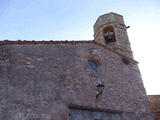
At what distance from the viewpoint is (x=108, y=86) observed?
6809mm

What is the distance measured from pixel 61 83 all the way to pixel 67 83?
24cm

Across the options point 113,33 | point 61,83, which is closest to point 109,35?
point 113,33

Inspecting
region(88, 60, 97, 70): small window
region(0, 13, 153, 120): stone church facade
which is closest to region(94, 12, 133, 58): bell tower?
region(0, 13, 153, 120): stone church facade

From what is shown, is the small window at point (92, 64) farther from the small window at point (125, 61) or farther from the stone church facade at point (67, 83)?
the small window at point (125, 61)

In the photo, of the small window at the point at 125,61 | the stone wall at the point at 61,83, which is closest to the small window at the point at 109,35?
the small window at the point at 125,61

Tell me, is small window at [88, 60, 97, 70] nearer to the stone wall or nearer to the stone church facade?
the stone church facade

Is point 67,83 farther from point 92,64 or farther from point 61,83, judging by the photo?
point 92,64

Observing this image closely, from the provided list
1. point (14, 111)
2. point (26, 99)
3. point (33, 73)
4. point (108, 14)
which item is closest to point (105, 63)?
point (33, 73)

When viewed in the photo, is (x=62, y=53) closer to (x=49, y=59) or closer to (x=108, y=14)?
(x=49, y=59)

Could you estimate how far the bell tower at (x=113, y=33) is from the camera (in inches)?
402

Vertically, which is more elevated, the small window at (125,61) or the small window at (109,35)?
the small window at (109,35)

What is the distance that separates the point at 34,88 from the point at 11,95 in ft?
2.56

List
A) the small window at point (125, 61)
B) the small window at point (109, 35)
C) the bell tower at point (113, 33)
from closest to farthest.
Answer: the small window at point (125, 61), the bell tower at point (113, 33), the small window at point (109, 35)

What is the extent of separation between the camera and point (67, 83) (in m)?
6.00
